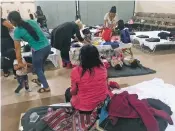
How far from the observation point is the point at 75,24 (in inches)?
150

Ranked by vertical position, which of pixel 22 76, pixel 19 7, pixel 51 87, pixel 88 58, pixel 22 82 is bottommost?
pixel 51 87

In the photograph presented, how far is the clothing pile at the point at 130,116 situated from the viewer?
4.91ft

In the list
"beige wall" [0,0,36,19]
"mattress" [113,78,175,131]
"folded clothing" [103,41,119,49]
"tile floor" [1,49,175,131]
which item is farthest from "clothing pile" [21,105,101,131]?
"beige wall" [0,0,36,19]

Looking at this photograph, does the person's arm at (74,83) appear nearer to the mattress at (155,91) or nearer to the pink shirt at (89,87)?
the pink shirt at (89,87)

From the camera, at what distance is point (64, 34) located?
12.5ft

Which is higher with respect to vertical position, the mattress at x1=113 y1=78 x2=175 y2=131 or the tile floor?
the mattress at x1=113 y1=78 x2=175 y2=131

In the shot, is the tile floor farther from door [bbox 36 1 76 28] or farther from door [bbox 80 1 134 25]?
door [bbox 36 1 76 28]

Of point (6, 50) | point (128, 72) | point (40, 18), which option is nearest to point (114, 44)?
point (128, 72)

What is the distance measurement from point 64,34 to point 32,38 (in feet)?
4.10

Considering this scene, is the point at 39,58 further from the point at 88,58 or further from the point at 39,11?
the point at 39,11

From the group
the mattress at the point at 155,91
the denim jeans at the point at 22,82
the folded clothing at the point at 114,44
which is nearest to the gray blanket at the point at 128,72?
the folded clothing at the point at 114,44

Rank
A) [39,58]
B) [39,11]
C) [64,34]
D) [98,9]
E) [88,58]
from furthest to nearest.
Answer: [98,9], [39,11], [64,34], [39,58], [88,58]

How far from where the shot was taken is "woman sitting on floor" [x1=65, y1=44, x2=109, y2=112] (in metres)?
1.73

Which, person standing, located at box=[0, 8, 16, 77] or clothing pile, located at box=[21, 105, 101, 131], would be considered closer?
clothing pile, located at box=[21, 105, 101, 131]
